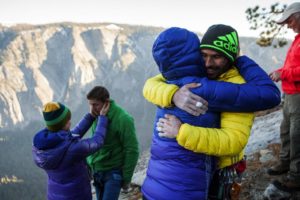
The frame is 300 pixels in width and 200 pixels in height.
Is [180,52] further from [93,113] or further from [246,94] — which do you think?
[93,113]

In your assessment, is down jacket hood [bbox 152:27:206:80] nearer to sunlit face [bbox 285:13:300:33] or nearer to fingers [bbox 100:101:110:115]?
fingers [bbox 100:101:110:115]

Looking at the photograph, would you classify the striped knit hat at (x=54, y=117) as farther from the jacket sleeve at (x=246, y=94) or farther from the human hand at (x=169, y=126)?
the jacket sleeve at (x=246, y=94)

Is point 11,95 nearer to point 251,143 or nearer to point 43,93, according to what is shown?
point 43,93

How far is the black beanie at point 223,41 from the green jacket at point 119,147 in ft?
9.02

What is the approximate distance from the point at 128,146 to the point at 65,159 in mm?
1140

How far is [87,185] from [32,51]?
205711 millimetres

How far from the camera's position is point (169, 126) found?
240 centimetres

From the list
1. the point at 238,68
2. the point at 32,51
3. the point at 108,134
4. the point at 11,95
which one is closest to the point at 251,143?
the point at 108,134

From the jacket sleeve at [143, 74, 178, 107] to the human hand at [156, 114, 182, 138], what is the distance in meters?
0.11

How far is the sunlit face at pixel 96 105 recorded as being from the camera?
5.01 metres

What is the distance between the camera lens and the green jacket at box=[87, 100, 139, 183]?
4.97 m

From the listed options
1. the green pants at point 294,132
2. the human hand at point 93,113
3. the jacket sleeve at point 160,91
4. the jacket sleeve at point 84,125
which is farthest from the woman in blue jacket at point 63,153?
the green pants at point 294,132

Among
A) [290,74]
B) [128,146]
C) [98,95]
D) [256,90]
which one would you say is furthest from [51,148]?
[290,74]

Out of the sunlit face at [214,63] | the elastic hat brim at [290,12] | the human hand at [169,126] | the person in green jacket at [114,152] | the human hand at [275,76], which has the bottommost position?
the person in green jacket at [114,152]
